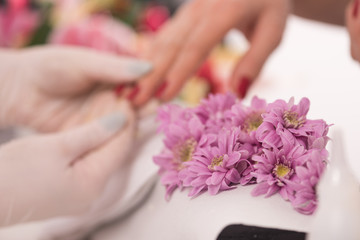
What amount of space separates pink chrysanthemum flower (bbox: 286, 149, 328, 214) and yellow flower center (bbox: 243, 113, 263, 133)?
67 mm

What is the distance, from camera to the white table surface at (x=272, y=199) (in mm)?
343

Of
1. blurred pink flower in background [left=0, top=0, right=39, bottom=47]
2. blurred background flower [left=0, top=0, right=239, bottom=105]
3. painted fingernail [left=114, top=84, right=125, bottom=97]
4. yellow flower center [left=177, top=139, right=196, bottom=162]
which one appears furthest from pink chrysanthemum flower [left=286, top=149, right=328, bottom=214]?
blurred pink flower in background [left=0, top=0, right=39, bottom=47]

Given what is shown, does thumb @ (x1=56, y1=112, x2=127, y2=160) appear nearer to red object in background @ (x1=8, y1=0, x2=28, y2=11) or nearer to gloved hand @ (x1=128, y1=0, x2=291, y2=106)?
gloved hand @ (x1=128, y1=0, x2=291, y2=106)

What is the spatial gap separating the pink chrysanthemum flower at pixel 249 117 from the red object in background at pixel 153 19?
0.80 meters

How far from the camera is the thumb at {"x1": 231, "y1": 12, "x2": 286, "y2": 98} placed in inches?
23.9

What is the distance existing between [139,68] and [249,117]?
27 centimetres

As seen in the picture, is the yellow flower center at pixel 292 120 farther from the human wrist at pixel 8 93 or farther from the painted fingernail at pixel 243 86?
the human wrist at pixel 8 93

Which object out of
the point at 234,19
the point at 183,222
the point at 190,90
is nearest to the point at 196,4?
the point at 234,19

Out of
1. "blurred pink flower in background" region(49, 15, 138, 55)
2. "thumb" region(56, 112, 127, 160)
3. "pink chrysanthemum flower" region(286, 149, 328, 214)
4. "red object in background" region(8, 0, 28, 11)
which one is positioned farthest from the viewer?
"red object in background" region(8, 0, 28, 11)

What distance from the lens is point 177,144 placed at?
439 millimetres

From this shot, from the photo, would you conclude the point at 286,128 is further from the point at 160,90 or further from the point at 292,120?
the point at 160,90

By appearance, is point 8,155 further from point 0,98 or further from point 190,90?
point 190,90

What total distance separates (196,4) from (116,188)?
30 cm

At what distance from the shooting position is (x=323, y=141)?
1.15 ft
